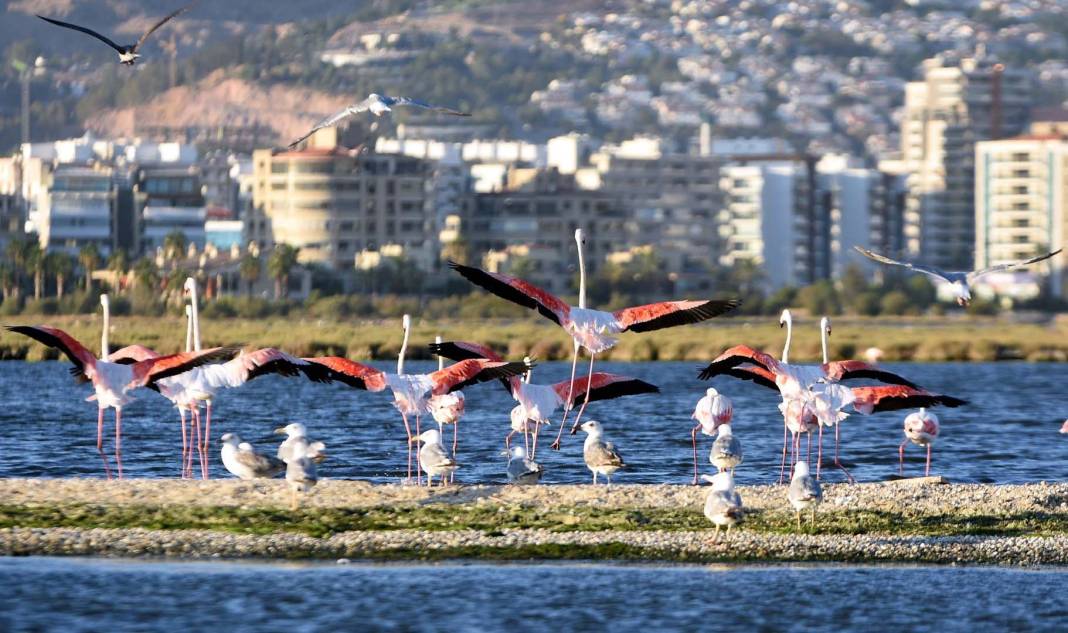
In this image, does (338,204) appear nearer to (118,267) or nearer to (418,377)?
(118,267)

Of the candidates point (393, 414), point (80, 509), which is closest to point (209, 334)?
point (393, 414)

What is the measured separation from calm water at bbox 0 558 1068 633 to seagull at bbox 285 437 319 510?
1529 mm

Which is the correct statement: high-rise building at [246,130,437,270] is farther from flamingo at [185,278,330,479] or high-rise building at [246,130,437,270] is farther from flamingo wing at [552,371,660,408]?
flamingo at [185,278,330,479]

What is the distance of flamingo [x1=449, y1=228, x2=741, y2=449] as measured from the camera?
25266mm

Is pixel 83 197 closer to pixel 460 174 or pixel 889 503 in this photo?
pixel 460 174

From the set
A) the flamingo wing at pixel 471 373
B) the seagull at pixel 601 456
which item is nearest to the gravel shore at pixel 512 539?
the seagull at pixel 601 456

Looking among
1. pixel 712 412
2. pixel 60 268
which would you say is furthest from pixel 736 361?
pixel 60 268

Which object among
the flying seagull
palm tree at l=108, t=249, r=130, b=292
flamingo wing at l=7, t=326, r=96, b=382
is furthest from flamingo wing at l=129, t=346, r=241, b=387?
palm tree at l=108, t=249, r=130, b=292

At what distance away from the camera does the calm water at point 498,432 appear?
1340 inches

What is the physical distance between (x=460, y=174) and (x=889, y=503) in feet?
498

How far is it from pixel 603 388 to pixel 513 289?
12.4 ft

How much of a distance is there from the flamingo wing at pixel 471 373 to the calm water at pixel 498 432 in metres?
3.28

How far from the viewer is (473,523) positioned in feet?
84.1

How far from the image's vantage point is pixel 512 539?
2486 centimetres
